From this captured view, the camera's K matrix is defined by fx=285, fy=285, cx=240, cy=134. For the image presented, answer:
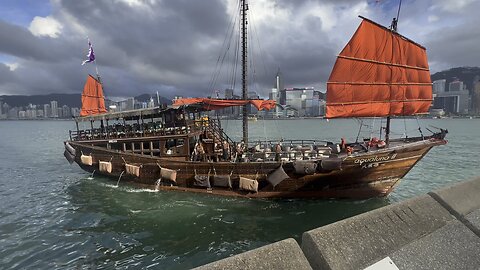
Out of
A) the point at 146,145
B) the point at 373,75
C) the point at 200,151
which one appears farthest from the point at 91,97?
the point at 373,75

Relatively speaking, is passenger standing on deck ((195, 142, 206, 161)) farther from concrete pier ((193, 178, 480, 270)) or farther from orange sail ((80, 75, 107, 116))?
orange sail ((80, 75, 107, 116))

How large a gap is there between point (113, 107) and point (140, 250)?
2055 cm

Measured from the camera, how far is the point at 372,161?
13.6 meters

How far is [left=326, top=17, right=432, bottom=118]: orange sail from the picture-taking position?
1658cm

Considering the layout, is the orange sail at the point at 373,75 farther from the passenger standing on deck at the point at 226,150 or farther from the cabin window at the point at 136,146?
the cabin window at the point at 136,146

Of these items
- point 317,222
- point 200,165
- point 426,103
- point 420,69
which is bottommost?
point 317,222

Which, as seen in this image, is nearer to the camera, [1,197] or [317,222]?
[317,222]

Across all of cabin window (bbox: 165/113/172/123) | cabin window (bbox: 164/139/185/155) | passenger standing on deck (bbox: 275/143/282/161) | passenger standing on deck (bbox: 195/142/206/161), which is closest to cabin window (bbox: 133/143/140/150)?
cabin window (bbox: 164/139/185/155)

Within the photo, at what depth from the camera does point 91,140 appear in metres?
19.1

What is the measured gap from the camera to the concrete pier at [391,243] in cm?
299

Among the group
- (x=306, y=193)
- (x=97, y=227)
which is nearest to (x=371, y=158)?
(x=306, y=193)

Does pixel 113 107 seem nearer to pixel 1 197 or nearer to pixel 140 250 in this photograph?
pixel 1 197

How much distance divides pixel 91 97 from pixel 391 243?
31345mm

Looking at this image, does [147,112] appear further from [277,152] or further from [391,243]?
Answer: [391,243]
